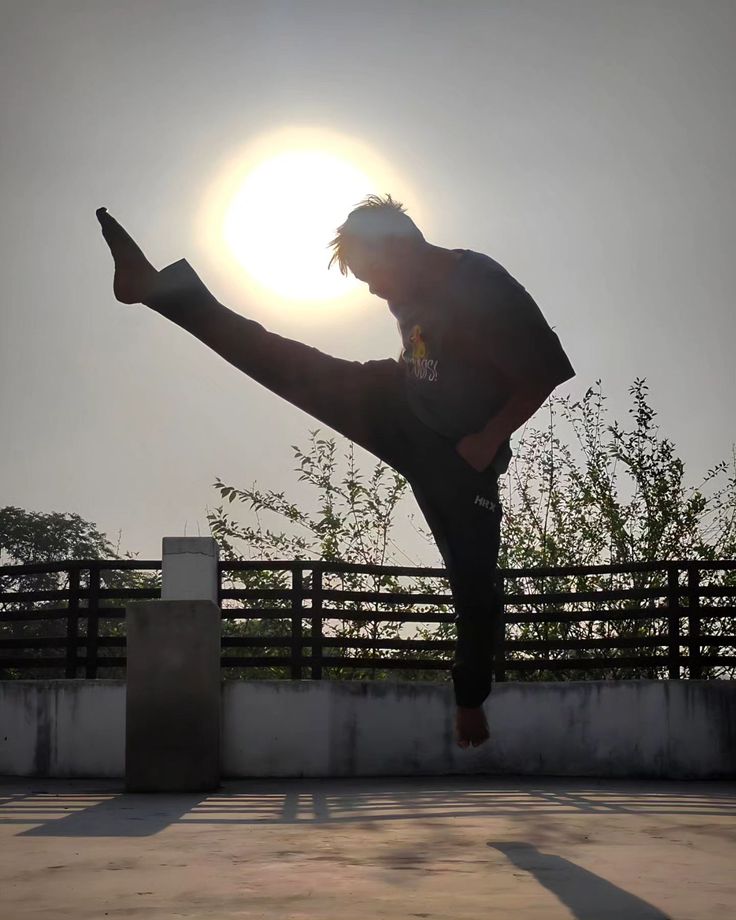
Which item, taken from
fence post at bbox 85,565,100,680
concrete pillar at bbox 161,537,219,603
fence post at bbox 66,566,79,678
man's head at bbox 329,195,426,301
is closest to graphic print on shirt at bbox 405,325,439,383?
man's head at bbox 329,195,426,301

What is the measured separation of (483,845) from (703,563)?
6314 mm

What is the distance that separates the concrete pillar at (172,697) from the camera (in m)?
7.73

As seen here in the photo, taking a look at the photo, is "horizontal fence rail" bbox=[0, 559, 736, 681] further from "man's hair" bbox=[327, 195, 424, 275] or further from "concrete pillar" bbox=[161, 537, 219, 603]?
"man's hair" bbox=[327, 195, 424, 275]

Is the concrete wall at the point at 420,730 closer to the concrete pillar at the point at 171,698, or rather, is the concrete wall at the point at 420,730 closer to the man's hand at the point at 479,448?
the concrete pillar at the point at 171,698

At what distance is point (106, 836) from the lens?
15.4 feet

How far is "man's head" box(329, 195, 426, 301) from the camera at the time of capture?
316cm

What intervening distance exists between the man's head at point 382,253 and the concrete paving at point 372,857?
160 centimetres

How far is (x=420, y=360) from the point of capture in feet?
10.3

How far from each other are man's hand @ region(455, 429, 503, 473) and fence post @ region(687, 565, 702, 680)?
7.49 metres

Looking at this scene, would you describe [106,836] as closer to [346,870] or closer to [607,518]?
[346,870]

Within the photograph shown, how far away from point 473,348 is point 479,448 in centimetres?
26

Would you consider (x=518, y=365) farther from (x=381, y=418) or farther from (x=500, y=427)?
(x=381, y=418)

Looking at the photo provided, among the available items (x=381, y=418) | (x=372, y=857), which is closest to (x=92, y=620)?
(x=372, y=857)

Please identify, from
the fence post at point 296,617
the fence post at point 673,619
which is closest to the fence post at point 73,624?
the fence post at point 296,617
